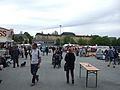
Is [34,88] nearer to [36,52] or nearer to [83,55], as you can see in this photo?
[36,52]

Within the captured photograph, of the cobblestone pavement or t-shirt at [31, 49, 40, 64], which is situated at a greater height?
t-shirt at [31, 49, 40, 64]

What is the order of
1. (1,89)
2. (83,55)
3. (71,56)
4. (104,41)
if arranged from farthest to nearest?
(104,41)
(83,55)
(71,56)
(1,89)

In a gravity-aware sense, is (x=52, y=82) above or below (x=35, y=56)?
below

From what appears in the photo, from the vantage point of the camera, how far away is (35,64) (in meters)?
10.2

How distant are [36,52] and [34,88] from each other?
174 cm

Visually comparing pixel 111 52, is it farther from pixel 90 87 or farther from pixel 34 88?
pixel 34 88

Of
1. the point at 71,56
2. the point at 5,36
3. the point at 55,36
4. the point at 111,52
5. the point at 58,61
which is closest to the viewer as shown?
the point at 71,56

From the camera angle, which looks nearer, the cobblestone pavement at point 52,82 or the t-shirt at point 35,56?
the cobblestone pavement at point 52,82

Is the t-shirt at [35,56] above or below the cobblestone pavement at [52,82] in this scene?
above

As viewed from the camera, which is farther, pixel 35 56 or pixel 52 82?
pixel 52 82

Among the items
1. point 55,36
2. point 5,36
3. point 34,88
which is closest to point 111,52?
point 5,36

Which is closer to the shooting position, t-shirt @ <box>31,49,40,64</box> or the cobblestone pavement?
the cobblestone pavement

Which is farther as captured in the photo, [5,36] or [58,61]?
[58,61]

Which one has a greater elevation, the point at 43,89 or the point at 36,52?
the point at 36,52
